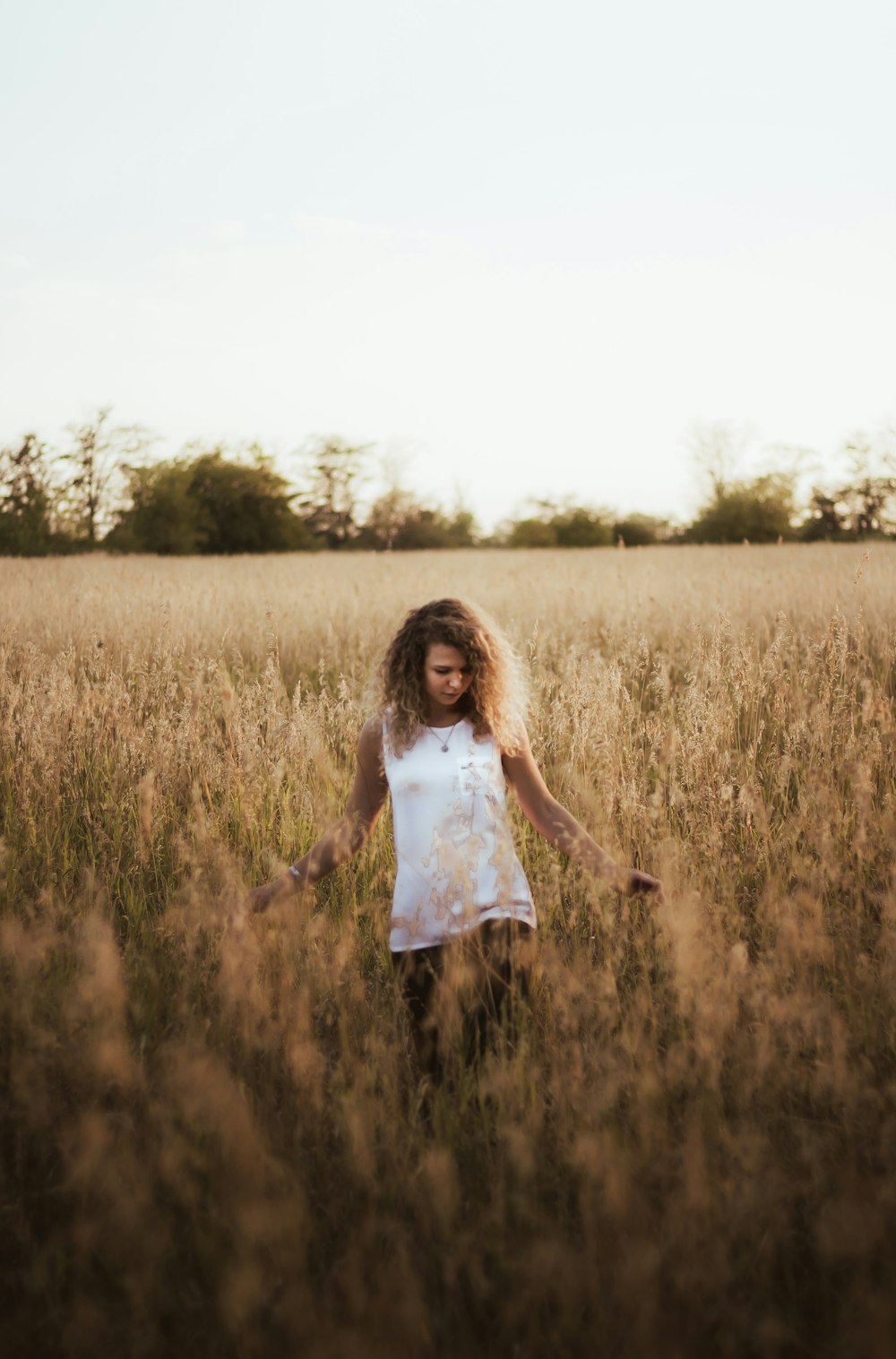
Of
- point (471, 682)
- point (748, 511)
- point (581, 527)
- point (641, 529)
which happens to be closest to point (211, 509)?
point (581, 527)

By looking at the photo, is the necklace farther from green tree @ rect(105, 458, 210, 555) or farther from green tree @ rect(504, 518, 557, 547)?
green tree @ rect(504, 518, 557, 547)

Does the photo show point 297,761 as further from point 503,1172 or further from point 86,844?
point 503,1172

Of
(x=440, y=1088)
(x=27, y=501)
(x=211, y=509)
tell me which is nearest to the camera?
(x=440, y=1088)

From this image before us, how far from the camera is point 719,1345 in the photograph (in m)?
1.38

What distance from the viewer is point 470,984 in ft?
6.89

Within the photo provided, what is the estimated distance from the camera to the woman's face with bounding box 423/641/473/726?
8.16 feet

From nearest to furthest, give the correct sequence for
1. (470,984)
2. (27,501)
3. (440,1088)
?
(440,1088), (470,984), (27,501)

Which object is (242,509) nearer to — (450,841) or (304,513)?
(304,513)

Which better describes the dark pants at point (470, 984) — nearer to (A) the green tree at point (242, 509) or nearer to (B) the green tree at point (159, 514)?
(B) the green tree at point (159, 514)

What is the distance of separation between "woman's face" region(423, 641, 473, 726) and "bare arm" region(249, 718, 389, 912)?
0.24 m

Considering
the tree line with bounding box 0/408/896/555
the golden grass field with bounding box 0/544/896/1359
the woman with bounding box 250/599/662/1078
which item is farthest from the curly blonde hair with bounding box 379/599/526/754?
the tree line with bounding box 0/408/896/555

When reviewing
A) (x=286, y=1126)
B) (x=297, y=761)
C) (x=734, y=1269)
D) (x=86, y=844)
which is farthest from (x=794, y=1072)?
(x=86, y=844)

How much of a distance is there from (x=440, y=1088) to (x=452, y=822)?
645 millimetres

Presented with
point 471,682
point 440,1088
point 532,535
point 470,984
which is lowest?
point 440,1088
